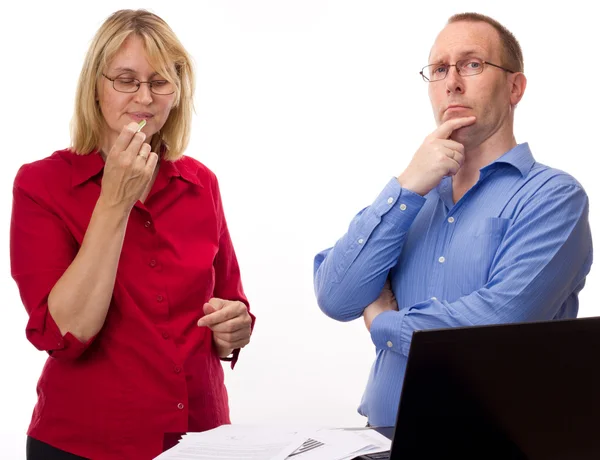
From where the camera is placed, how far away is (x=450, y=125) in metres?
1.92

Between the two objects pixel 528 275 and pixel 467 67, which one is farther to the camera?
pixel 467 67

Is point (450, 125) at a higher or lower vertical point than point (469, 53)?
lower

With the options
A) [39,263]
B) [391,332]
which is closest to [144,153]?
[39,263]

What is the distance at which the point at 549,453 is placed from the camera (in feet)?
3.87

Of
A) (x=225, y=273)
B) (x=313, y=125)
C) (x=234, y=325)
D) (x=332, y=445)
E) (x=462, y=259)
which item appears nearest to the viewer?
(x=332, y=445)

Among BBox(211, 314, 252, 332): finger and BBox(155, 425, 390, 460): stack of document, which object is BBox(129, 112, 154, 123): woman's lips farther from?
BBox(155, 425, 390, 460): stack of document

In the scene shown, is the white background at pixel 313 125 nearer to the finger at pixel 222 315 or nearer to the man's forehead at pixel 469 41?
the finger at pixel 222 315

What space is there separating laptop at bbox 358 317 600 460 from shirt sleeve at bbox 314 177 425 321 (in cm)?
78

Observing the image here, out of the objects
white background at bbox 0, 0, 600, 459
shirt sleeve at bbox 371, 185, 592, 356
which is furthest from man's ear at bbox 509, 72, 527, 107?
white background at bbox 0, 0, 600, 459

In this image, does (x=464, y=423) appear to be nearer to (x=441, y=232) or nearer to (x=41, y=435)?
(x=441, y=232)

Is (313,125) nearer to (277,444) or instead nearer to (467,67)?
(467,67)

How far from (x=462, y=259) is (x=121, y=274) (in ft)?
2.73

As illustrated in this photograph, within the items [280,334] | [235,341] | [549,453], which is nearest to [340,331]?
[280,334]

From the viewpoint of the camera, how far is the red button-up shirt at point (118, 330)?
6.18 ft
